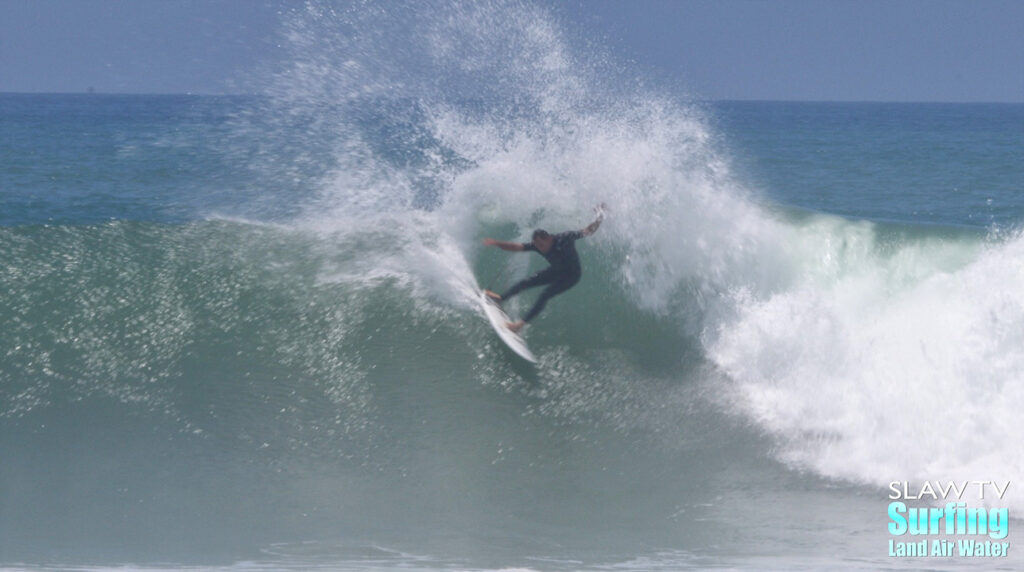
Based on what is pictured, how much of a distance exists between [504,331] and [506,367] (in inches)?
11.2

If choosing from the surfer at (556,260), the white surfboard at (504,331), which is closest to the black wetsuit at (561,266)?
the surfer at (556,260)

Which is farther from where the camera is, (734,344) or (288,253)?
(288,253)

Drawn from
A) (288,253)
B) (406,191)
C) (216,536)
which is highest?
(406,191)

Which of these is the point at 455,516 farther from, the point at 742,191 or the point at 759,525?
the point at 742,191

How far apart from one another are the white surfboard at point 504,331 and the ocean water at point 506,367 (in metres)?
0.15

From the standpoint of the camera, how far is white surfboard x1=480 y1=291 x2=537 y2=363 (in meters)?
7.77

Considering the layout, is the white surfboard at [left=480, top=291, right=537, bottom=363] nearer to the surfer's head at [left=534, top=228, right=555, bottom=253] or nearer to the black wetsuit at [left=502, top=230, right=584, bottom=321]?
the black wetsuit at [left=502, top=230, right=584, bottom=321]

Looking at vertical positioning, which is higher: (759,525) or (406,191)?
(406,191)

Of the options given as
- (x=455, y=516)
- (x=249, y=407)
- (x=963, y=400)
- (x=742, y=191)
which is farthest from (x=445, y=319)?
(x=963, y=400)

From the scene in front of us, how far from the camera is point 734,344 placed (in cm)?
800

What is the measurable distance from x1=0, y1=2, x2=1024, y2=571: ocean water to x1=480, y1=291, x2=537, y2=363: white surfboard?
15 cm

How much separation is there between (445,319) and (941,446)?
380 cm

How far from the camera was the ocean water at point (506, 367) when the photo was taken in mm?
5691

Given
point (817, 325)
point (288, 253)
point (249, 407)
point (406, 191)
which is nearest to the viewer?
point (249, 407)
